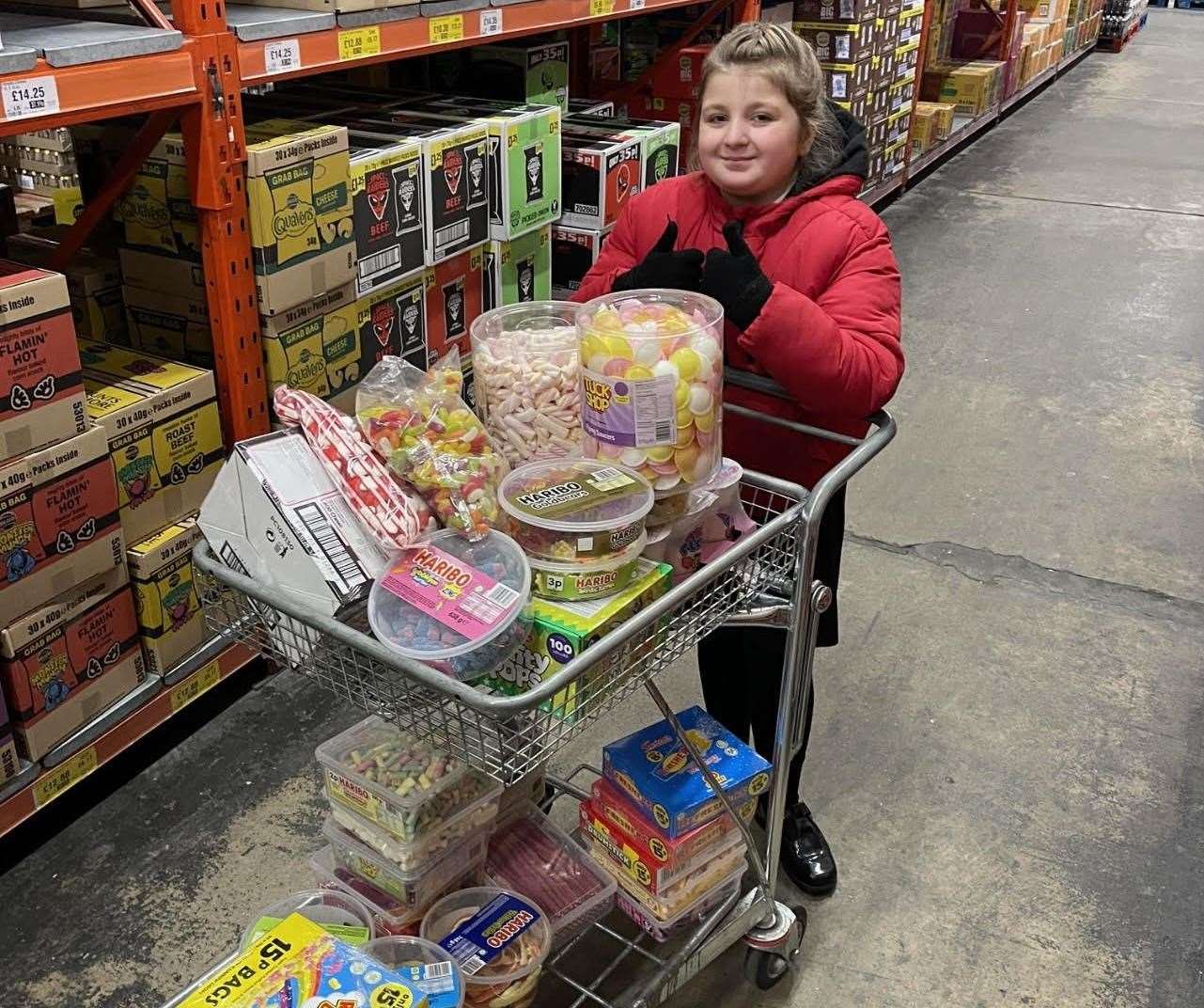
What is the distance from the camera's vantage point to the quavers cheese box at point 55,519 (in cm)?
191

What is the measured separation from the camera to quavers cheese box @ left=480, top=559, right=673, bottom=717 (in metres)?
1.16

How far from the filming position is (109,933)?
2016mm

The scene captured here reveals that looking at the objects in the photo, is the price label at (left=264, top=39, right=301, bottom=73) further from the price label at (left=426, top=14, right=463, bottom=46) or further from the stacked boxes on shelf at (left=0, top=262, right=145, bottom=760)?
the stacked boxes on shelf at (left=0, top=262, right=145, bottom=760)

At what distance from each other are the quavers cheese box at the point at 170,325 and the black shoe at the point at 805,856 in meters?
1.47

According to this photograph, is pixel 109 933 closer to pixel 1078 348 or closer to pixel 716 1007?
pixel 716 1007

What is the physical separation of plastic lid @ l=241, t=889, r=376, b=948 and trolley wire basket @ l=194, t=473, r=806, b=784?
1.34 ft

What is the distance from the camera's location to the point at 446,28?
2426 millimetres

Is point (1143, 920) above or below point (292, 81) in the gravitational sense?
below

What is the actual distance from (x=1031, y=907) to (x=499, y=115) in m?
2.08

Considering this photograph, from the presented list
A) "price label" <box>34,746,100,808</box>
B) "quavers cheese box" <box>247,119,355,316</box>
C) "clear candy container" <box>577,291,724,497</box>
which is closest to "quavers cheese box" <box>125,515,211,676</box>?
"price label" <box>34,746,100,808</box>

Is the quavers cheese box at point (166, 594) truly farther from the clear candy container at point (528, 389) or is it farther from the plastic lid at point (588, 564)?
the plastic lid at point (588, 564)

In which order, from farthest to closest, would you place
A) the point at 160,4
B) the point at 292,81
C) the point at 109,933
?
the point at 292,81, the point at 160,4, the point at 109,933

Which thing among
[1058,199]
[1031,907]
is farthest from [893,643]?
[1058,199]

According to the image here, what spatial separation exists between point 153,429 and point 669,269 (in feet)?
3.72
